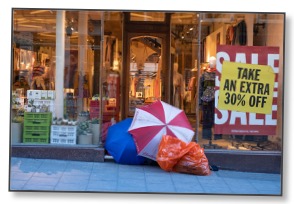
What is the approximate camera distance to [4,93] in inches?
244

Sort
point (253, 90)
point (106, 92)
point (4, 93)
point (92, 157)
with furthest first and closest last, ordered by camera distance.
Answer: point (106, 92), point (92, 157), point (253, 90), point (4, 93)

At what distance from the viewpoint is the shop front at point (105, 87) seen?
7531 millimetres

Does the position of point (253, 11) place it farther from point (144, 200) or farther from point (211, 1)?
point (144, 200)

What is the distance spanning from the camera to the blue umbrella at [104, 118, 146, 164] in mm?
8172

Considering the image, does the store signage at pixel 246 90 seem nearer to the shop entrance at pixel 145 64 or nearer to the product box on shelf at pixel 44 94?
the product box on shelf at pixel 44 94

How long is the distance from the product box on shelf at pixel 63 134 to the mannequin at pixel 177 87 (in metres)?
2.82

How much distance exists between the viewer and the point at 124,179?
7289 millimetres

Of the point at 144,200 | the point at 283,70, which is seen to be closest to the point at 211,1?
the point at 283,70

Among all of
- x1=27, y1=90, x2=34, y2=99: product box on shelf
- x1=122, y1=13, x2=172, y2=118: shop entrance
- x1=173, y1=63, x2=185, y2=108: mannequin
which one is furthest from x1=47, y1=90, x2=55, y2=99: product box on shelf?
x1=173, y1=63, x2=185, y2=108: mannequin

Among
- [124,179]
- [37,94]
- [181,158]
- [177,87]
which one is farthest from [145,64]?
[124,179]

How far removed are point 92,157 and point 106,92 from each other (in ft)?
6.46

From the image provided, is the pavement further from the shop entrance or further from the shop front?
the shop entrance

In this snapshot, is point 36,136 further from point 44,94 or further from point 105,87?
point 105,87

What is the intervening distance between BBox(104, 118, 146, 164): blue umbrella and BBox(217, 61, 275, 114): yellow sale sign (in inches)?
57.2
